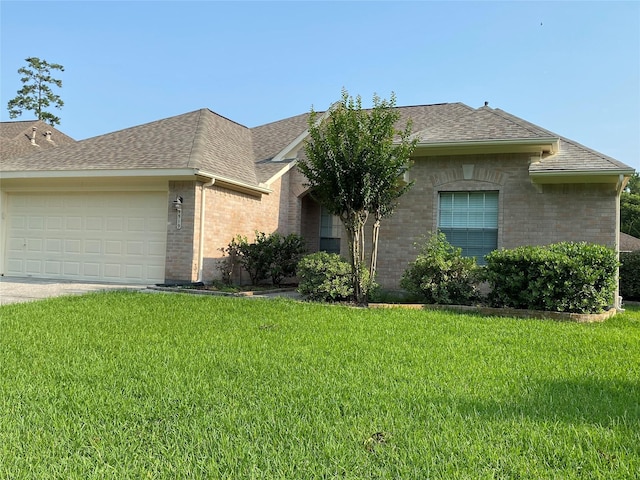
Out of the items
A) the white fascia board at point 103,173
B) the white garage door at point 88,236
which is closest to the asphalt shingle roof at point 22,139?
the white fascia board at point 103,173

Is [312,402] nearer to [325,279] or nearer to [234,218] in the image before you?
[325,279]

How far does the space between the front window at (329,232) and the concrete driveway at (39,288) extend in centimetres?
655

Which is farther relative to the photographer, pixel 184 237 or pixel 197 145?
pixel 197 145

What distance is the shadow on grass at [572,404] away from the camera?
373 cm

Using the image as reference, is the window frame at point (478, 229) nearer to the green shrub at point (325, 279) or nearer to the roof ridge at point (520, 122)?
the roof ridge at point (520, 122)

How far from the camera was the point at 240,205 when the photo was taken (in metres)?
15.0

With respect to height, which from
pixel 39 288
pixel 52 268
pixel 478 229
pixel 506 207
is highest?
pixel 506 207

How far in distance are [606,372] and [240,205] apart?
11.4 meters

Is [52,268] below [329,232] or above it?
below

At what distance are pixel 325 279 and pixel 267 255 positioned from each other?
4.02 metres

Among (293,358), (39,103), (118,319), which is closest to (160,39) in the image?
(118,319)

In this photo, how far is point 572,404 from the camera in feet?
13.3

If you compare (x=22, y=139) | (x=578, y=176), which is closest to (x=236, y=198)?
(x=578, y=176)

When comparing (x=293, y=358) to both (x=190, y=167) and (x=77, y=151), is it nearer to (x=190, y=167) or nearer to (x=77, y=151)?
(x=190, y=167)
